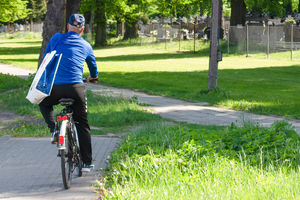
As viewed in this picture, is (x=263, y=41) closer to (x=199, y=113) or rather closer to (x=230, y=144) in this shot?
(x=199, y=113)

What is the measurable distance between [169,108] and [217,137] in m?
6.24

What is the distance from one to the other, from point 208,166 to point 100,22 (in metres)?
45.8

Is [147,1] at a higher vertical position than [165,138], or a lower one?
higher

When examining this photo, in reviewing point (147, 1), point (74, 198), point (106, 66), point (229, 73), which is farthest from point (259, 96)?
point (147, 1)

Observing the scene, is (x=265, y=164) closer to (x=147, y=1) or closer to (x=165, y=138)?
(x=165, y=138)

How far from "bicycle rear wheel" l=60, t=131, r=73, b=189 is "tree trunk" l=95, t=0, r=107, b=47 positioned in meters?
43.4

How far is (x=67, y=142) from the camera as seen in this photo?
20.7 ft

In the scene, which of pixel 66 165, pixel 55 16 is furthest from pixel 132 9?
pixel 66 165

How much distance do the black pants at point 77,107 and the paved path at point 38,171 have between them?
39 centimetres

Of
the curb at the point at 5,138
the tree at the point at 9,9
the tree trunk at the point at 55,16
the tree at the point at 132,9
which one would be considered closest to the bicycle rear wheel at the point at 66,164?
the curb at the point at 5,138

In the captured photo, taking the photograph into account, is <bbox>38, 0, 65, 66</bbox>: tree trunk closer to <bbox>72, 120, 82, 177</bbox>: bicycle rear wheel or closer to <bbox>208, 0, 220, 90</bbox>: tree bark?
<bbox>208, 0, 220, 90</bbox>: tree bark

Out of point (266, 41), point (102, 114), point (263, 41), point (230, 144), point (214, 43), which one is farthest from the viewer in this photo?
point (263, 41)

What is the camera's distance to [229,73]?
24.5 m

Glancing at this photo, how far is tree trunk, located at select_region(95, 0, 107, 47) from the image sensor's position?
49.2 meters
